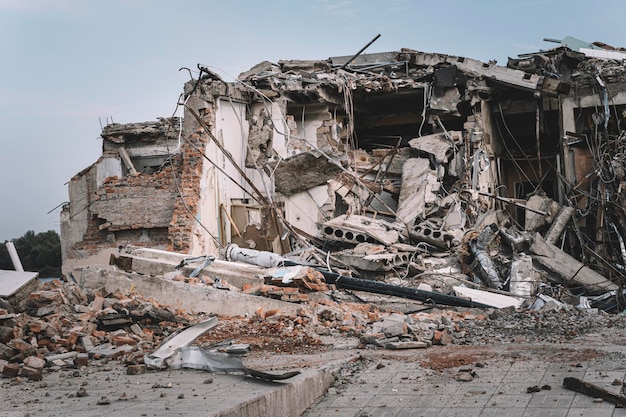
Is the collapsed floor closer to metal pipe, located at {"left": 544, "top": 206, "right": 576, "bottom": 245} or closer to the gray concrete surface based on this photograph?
metal pipe, located at {"left": 544, "top": 206, "right": 576, "bottom": 245}

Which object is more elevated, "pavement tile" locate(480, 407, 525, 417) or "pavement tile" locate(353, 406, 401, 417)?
"pavement tile" locate(480, 407, 525, 417)

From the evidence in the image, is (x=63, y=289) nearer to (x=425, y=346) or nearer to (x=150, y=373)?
(x=150, y=373)

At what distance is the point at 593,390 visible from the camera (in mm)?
5645

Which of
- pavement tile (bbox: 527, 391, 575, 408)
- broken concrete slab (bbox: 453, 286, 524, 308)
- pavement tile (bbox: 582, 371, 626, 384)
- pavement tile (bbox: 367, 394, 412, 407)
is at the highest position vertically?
pavement tile (bbox: 582, 371, 626, 384)

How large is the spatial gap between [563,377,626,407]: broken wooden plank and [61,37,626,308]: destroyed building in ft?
27.9

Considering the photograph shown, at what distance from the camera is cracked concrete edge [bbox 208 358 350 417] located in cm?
513

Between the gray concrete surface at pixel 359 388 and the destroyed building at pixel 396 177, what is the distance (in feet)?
24.3

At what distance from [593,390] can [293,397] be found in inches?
78.8

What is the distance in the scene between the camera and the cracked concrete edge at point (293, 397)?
16.8 ft

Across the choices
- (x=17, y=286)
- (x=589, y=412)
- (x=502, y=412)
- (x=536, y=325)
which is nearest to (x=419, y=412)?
(x=502, y=412)

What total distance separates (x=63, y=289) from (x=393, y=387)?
4.71m

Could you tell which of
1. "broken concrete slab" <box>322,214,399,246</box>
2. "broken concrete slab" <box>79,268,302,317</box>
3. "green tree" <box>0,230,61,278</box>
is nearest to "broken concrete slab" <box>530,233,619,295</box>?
"broken concrete slab" <box>322,214,399,246</box>

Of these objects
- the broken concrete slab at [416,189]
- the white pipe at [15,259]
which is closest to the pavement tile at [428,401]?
the white pipe at [15,259]

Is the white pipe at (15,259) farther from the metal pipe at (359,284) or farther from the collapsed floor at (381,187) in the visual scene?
the metal pipe at (359,284)
